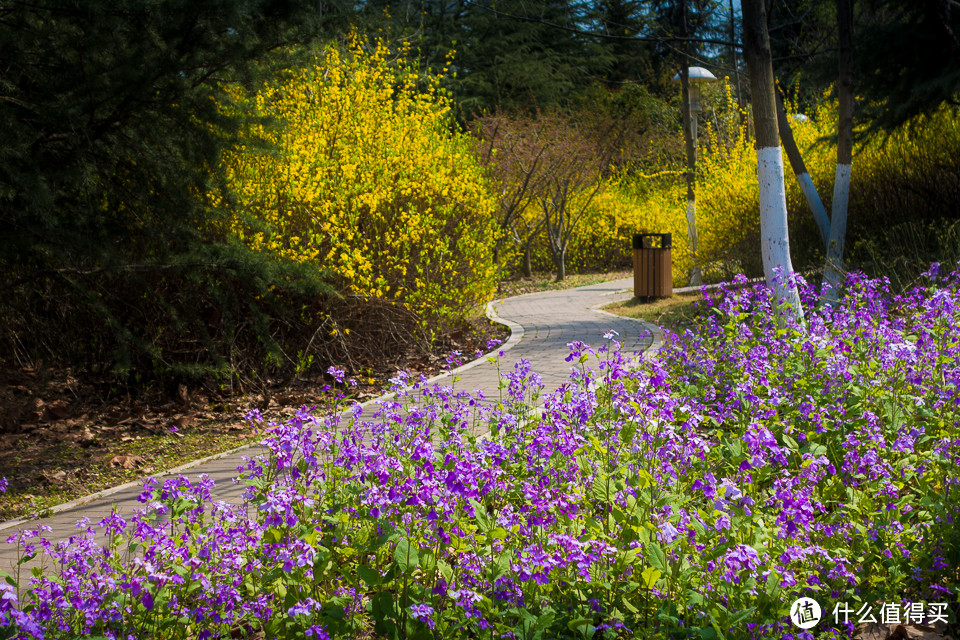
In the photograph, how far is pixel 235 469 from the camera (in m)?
5.05

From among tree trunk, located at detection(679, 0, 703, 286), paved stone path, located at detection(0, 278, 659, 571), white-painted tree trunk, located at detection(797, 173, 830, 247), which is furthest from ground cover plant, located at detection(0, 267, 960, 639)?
tree trunk, located at detection(679, 0, 703, 286)

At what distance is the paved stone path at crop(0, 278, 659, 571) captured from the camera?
4387 mm

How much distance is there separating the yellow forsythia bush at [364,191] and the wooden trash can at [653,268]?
3.95 m

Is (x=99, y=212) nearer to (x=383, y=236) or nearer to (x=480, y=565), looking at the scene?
(x=383, y=236)

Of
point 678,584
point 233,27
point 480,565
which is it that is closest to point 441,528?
point 480,565

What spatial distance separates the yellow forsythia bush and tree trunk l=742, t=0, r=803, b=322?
11.7 ft

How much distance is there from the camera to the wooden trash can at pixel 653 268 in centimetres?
1309

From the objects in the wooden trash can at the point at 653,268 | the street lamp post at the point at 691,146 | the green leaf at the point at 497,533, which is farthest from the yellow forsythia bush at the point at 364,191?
the street lamp post at the point at 691,146

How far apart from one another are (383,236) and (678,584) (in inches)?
266

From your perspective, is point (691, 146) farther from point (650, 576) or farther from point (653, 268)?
point (650, 576)

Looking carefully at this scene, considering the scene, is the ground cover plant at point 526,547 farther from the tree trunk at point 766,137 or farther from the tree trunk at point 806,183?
the tree trunk at point 806,183

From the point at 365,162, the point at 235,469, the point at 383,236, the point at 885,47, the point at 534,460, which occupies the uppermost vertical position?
the point at 885,47

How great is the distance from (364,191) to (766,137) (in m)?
4.24

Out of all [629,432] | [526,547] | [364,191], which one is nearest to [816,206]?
[364,191]
